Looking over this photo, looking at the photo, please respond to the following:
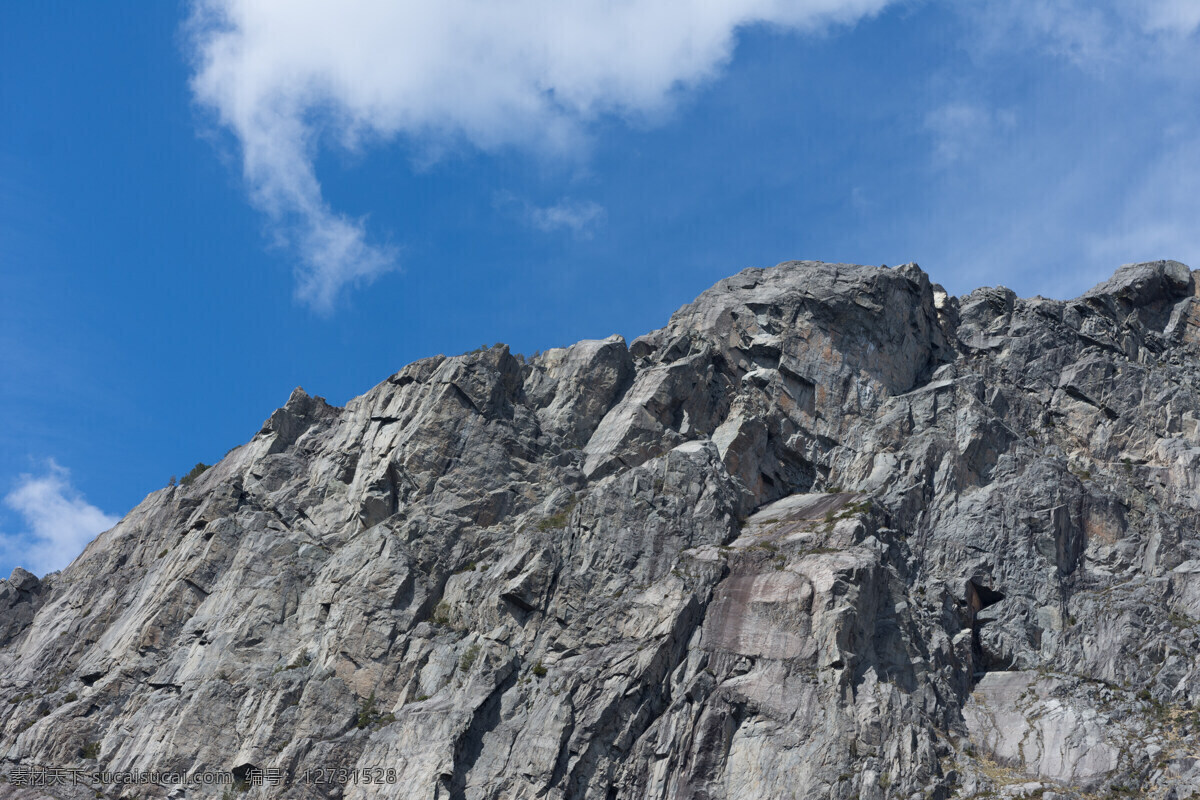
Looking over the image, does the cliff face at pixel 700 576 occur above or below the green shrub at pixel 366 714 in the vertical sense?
above

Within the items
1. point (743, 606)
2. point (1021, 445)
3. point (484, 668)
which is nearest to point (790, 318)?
point (1021, 445)

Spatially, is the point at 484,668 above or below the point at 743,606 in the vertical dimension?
below

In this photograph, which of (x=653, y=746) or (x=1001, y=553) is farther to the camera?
(x=1001, y=553)

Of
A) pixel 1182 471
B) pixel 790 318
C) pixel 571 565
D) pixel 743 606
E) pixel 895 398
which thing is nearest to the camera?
pixel 743 606

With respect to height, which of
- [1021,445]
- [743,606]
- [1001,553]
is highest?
[1021,445]

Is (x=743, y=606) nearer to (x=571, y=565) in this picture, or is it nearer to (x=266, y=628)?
(x=571, y=565)

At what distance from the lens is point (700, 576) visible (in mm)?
69938

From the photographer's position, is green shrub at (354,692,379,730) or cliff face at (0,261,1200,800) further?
green shrub at (354,692,379,730)

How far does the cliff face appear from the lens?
62.4 meters

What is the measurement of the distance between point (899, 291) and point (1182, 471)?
26972mm

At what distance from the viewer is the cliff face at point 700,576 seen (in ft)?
205

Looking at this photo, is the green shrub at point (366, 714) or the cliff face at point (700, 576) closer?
the cliff face at point (700, 576)

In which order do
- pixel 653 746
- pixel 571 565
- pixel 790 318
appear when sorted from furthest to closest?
pixel 790 318
pixel 571 565
pixel 653 746

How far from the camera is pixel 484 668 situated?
68.4 metres
